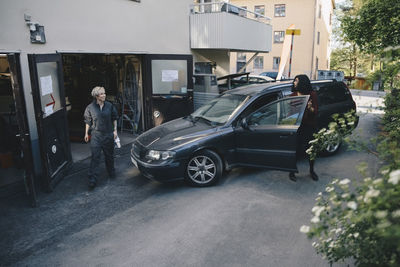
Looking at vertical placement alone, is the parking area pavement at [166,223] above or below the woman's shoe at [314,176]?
below

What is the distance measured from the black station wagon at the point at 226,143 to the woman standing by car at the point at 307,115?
0.19 m

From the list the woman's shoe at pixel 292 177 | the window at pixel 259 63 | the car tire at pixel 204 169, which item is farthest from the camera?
the window at pixel 259 63

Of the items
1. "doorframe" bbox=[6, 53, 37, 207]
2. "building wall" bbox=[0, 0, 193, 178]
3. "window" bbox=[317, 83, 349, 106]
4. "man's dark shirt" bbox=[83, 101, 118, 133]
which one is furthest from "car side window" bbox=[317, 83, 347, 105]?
Result: "doorframe" bbox=[6, 53, 37, 207]

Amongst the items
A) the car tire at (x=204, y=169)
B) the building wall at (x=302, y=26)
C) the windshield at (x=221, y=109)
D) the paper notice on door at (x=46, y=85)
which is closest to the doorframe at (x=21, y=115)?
the paper notice on door at (x=46, y=85)

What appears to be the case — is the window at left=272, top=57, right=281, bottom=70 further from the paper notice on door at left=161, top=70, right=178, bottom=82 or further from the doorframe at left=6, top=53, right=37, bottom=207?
the doorframe at left=6, top=53, right=37, bottom=207

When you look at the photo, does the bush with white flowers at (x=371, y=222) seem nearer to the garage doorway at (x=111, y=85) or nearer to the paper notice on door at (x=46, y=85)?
the paper notice on door at (x=46, y=85)

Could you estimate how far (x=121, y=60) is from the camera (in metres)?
10.1

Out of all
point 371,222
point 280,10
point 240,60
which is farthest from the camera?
point 240,60

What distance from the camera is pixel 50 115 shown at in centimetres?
585

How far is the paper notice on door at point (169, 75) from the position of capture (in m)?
9.63

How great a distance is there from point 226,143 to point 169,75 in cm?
457

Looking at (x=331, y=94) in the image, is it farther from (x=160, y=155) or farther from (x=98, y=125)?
(x=98, y=125)

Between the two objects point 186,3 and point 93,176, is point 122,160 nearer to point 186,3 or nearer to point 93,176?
point 93,176

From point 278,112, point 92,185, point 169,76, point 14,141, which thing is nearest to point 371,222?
point 278,112
